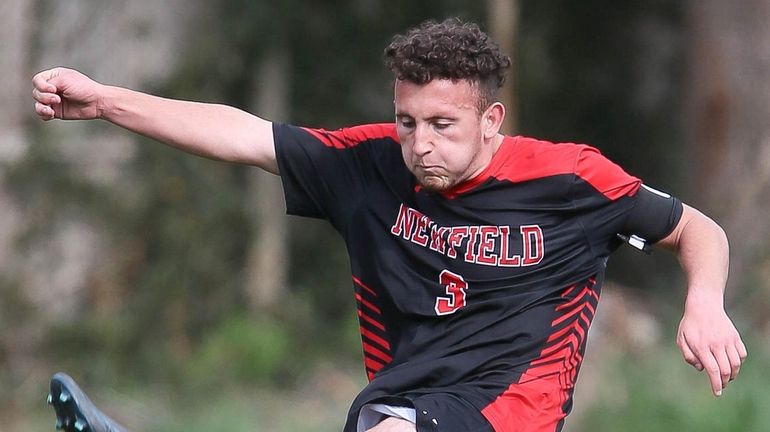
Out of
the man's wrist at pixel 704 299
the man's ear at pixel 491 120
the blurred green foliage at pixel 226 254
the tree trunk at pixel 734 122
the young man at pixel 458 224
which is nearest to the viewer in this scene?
the man's wrist at pixel 704 299

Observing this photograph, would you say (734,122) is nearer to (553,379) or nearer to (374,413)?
(553,379)

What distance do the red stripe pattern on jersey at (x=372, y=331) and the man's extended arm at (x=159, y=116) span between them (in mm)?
532

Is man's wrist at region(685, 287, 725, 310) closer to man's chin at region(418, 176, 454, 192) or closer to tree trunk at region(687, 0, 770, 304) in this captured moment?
man's chin at region(418, 176, 454, 192)

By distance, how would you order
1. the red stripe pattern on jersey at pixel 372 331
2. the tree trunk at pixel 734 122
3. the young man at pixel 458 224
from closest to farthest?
the young man at pixel 458 224
the red stripe pattern on jersey at pixel 372 331
the tree trunk at pixel 734 122

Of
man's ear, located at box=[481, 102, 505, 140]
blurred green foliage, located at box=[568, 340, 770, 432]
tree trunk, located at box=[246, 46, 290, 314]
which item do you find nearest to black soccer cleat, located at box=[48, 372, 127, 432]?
man's ear, located at box=[481, 102, 505, 140]

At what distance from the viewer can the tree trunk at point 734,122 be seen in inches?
373

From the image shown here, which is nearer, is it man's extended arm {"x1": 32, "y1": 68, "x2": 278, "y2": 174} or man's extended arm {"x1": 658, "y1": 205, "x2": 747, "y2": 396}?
man's extended arm {"x1": 658, "y1": 205, "x2": 747, "y2": 396}

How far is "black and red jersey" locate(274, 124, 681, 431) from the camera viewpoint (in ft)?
13.2

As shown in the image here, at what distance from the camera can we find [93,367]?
914 cm

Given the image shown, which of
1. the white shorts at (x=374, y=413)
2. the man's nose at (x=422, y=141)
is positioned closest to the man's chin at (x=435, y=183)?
the man's nose at (x=422, y=141)

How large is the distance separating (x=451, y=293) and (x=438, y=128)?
Answer: 0.51 meters

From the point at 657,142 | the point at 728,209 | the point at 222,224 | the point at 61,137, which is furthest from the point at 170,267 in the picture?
the point at 657,142

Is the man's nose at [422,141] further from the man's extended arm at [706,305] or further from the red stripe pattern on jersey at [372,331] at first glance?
the man's extended arm at [706,305]

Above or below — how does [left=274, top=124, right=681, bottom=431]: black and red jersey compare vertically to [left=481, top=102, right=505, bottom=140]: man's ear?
below
